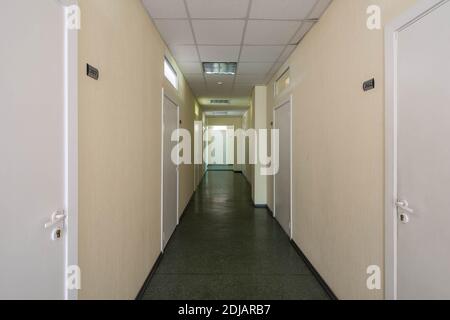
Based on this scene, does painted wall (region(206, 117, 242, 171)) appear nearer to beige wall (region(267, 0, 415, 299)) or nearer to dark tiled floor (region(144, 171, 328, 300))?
dark tiled floor (region(144, 171, 328, 300))

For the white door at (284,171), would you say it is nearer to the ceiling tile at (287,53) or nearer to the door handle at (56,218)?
the ceiling tile at (287,53)

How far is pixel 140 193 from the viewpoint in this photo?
2453 millimetres

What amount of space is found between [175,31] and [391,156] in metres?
2.70

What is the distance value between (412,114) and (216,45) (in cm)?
273

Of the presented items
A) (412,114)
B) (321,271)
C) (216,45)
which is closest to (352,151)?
(412,114)

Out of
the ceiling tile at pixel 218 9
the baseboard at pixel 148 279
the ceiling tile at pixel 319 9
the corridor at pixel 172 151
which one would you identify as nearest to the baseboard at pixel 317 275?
the corridor at pixel 172 151

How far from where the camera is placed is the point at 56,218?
1.22 m

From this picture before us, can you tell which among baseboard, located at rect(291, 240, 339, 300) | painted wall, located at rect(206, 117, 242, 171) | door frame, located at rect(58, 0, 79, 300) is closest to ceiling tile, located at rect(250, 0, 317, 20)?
door frame, located at rect(58, 0, 79, 300)

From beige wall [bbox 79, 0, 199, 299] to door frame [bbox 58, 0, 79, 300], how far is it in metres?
0.08

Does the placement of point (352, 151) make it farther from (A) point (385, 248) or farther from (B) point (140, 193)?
(B) point (140, 193)

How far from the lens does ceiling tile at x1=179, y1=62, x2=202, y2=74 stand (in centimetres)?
435

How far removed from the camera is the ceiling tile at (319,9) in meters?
2.41

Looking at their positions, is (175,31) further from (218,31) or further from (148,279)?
(148,279)

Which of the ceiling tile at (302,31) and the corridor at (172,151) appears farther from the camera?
the ceiling tile at (302,31)
